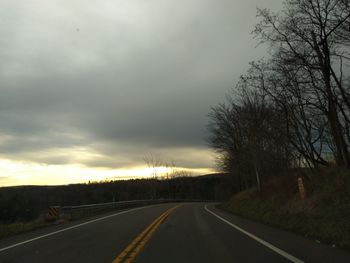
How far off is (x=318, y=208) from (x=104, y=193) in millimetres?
87671

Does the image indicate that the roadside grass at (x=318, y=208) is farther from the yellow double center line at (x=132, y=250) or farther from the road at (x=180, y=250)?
the yellow double center line at (x=132, y=250)

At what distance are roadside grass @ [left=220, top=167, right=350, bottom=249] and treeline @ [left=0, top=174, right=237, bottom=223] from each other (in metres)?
16.9

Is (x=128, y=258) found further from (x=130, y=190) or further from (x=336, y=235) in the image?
(x=130, y=190)

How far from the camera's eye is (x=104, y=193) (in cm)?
10038

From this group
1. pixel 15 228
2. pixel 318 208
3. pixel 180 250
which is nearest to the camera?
pixel 180 250

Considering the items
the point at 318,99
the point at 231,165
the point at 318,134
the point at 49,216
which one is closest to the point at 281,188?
the point at 318,134

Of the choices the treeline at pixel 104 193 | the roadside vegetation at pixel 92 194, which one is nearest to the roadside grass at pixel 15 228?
the roadside vegetation at pixel 92 194

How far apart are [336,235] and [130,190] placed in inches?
4622

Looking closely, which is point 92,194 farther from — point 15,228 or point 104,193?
point 15,228

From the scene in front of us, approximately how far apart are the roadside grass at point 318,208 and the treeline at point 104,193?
16876 millimetres

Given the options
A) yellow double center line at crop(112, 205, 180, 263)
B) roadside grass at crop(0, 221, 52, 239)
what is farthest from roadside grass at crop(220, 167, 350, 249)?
roadside grass at crop(0, 221, 52, 239)

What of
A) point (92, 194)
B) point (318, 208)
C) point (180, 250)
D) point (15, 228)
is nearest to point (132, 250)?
point (180, 250)

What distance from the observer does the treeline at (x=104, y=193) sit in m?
47.3

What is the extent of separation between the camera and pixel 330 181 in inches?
718
